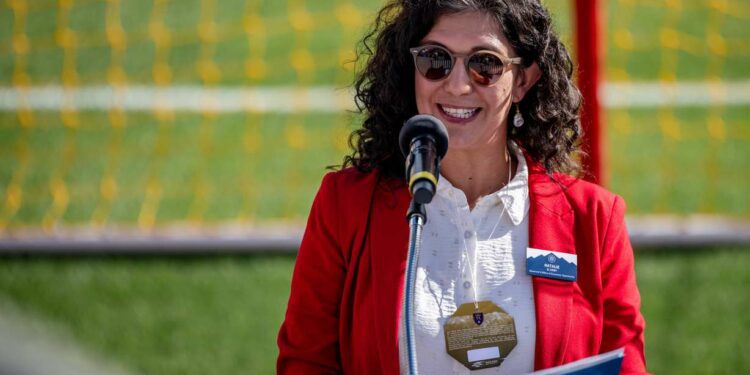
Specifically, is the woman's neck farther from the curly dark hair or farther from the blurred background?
the blurred background

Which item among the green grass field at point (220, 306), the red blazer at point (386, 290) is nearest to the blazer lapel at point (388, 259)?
the red blazer at point (386, 290)

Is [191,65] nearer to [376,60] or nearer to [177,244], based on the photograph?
[177,244]

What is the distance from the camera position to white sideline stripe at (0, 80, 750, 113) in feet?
27.9

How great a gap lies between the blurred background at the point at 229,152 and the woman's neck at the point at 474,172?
2.23 feet

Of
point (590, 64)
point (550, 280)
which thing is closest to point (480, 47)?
point (550, 280)

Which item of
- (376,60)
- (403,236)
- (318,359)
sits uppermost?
(376,60)

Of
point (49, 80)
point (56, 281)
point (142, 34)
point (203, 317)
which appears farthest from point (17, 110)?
point (203, 317)

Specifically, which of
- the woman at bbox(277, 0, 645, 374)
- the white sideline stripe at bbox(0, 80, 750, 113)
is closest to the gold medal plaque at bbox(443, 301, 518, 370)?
the woman at bbox(277, 0, 645, 374)

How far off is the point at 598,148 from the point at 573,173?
1410 mm

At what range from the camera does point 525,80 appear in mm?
2951

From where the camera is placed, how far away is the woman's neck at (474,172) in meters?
Answer: 2.86

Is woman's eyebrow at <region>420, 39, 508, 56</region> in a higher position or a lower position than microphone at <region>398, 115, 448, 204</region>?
higher

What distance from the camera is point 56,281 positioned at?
571 cm

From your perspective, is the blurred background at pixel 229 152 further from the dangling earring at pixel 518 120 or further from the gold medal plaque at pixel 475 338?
the gold medal plaque at pixel 475 338
